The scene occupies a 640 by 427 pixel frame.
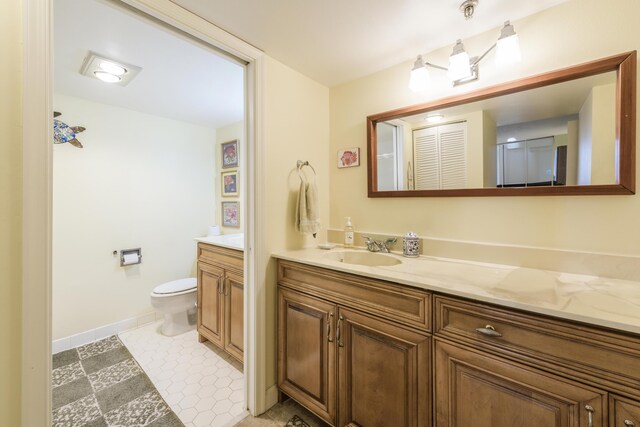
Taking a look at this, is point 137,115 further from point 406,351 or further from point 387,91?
point 406,351

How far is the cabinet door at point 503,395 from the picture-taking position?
2.37 ft

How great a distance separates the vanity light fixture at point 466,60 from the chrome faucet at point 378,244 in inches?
35.7

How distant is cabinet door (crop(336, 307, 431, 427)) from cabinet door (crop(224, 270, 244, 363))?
88 cm

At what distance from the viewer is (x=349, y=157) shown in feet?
6.13

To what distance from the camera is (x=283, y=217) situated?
1.67m

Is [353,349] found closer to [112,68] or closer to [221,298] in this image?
[221,298]

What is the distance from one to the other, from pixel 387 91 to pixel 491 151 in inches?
29.3

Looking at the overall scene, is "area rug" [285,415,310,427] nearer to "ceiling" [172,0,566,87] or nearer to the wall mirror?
the wall mirror

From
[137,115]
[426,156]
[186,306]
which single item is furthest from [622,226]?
[137,115]

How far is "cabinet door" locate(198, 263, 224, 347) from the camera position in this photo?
6.62ft

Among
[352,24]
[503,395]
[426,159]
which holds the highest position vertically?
[352,24]

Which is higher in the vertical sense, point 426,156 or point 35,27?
point 35,27

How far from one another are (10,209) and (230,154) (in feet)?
7.57

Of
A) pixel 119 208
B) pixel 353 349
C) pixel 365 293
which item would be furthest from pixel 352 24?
pixel 119 208
